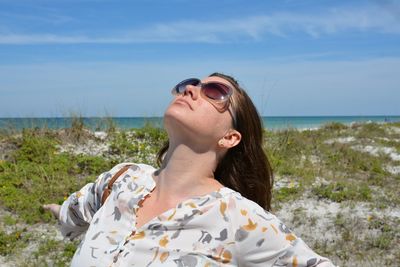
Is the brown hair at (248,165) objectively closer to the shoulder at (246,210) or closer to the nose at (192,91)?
the nose at (192,91)

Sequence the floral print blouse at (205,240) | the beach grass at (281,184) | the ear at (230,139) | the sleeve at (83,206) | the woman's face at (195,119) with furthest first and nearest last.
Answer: the beach grass at (281,184), the sleeve at (83,206), the ear at (230,139), the woman's face at (195,119), the floral print blouse at (205,240)

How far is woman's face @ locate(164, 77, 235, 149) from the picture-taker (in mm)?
2057

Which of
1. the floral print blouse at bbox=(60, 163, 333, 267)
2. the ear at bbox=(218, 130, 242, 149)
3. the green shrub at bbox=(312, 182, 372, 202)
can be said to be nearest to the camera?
the floral print blouse at bbox=(60, 163, 333, 267)

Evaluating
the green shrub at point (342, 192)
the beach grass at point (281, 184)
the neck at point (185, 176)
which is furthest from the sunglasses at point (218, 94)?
the green shrub at point (342, 192)

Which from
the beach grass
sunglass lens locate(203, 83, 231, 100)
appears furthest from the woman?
the beach grass

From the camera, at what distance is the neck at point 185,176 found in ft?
6.81

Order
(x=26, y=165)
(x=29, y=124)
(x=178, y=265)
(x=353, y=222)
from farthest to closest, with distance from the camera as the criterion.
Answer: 1. (x=29, y=124)
2. (x=26, y=165)
3. (x=353, y=222)
4. (x=178, y=265)

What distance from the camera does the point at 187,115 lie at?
206 centimetres

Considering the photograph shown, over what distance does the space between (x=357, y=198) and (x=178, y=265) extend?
5209 mm

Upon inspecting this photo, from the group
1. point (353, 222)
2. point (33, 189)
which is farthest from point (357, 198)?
point (33, 189)

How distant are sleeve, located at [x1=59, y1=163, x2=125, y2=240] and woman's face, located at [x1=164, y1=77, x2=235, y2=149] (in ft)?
1.32

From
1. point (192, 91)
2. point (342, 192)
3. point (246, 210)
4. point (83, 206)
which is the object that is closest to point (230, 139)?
point (192, 91)

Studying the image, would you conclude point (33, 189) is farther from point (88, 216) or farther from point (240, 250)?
point (240, 250)

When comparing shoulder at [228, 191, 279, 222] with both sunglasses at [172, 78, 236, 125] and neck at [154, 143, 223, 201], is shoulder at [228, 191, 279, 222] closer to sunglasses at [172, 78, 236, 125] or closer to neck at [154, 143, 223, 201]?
neck at [154, 143, 223, 201]
